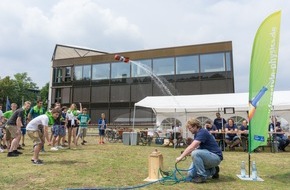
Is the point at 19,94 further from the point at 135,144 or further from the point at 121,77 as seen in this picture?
the point at 135,144

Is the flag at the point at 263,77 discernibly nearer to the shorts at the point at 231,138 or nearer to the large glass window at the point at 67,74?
the shorts at the point at 231,138

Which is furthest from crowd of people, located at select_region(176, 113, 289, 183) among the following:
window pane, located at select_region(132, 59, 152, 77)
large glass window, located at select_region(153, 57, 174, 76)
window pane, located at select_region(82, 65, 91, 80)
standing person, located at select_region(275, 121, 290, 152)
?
window pane, located at select_region(82, 65, 91, 80)

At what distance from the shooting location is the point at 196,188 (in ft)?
15.9

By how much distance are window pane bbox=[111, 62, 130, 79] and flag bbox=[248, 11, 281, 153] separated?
23.0 m

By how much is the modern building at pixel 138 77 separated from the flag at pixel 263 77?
63.1ft

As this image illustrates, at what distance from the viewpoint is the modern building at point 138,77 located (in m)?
25.4

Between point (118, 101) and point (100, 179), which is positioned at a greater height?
point (118, 101)

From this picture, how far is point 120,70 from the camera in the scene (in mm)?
29219

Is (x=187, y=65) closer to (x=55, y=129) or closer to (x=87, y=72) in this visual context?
(x=87, y=72)

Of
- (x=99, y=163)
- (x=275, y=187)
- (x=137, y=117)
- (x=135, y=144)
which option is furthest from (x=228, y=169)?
(x=137, y=117)

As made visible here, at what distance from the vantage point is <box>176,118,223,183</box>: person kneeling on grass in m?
5.29

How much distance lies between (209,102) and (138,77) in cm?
1445

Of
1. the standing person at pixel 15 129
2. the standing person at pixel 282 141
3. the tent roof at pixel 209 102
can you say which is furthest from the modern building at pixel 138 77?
the standing person at pixel 15 129

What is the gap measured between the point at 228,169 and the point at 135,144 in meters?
7.97
